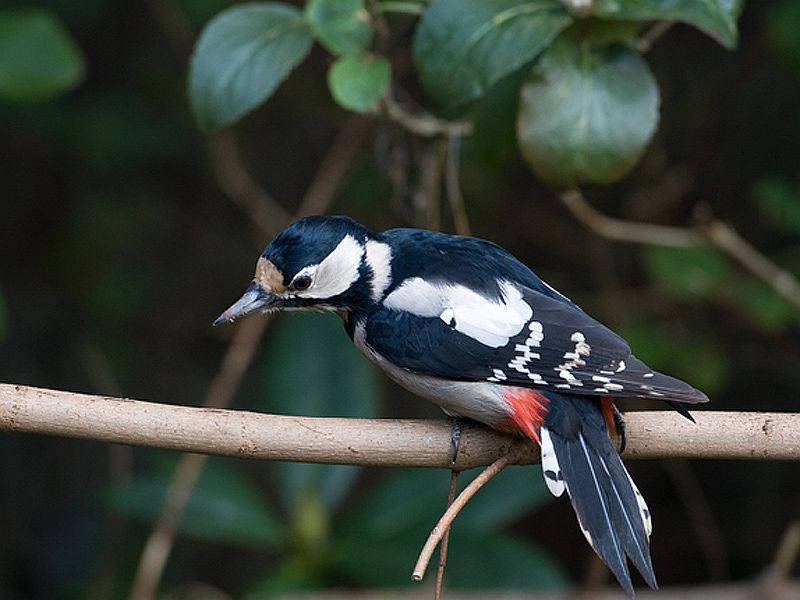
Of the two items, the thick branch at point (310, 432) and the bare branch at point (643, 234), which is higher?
the thick branch at point (310, 432)

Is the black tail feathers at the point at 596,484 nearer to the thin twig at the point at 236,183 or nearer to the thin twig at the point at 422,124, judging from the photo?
the thin twig at the point at 422,124

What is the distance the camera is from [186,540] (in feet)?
14.5

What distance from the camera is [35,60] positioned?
111 inches

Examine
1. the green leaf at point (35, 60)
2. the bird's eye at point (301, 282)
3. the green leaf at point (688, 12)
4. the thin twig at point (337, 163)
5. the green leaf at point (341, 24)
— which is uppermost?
the green leaf at point (688, 12)

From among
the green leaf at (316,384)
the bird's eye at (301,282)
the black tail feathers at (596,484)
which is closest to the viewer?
the black tail feathers at (596,484)

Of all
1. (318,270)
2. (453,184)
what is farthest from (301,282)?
(453,184)

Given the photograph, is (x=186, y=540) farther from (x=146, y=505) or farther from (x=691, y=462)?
(x=691, y=462)

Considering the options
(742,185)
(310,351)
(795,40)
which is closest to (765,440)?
(795,40)

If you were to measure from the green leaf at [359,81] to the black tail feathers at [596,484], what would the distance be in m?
0.69

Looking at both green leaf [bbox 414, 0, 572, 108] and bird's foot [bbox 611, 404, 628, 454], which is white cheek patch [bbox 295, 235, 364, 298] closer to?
green leaf [bbox 414, 0, 572, 108]

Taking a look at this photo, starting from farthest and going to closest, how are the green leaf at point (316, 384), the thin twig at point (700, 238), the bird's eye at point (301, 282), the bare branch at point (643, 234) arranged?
the green leaf at point (316, 384) < the bare branch at point (643, 234) < the thin twig at point (700, 238) < the bird's eye at point (301, 282)

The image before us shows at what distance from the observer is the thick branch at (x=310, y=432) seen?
1.73 m

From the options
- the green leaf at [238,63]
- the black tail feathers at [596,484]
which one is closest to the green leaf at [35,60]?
the green leaf at [238,63]

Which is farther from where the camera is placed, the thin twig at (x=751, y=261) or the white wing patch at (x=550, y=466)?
the thin twig at (x=751, y=261)
